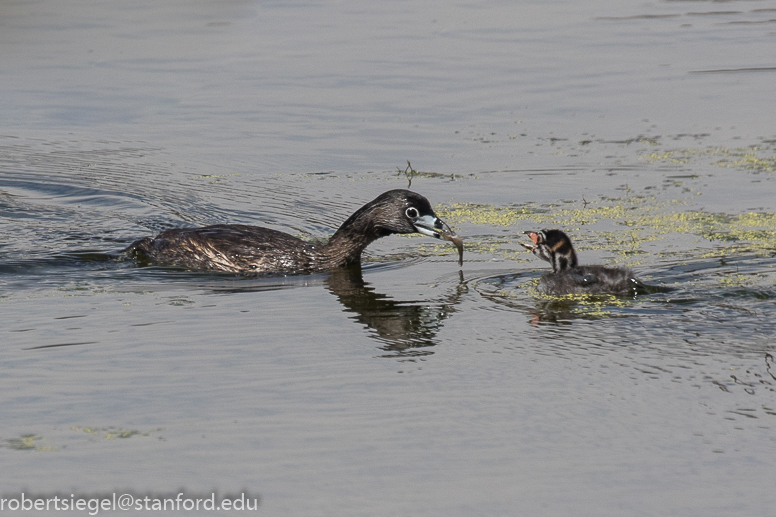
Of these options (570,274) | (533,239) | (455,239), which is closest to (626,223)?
(533,239)

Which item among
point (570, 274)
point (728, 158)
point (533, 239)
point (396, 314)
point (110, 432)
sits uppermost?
point (728, 158)

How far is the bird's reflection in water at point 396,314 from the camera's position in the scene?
8195mm

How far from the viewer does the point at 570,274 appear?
9.48 metres

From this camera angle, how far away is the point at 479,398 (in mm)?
6934

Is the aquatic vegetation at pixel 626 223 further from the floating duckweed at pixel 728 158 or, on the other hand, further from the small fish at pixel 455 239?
the floating duckweed at pixel 728 158

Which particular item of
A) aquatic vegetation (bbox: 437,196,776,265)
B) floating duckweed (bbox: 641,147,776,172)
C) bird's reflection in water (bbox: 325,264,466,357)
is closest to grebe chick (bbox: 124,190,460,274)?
bird's reflection in water (bbox: 325,264,466,357)

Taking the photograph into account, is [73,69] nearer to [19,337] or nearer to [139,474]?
[19,337]

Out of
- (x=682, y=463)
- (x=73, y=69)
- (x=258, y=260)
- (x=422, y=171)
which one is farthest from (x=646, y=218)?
(x=73, y=69)

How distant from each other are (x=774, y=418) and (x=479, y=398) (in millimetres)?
1603

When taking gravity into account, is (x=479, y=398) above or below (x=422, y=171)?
below

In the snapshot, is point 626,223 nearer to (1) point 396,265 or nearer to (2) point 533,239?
(2) point 533,239

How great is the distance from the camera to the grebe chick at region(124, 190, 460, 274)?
1073cm

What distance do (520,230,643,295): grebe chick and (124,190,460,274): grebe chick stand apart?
3.12 feet

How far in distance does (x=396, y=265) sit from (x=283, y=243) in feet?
3.37
